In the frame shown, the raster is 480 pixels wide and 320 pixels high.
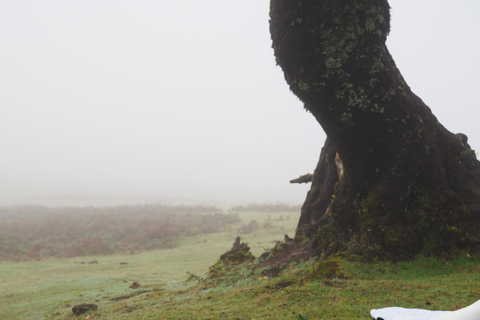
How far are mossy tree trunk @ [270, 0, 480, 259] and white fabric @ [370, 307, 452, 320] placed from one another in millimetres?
3408

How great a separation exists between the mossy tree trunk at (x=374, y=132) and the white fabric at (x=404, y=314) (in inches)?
134

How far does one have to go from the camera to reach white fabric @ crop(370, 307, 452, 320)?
4.25 meters

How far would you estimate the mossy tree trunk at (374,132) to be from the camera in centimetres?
770

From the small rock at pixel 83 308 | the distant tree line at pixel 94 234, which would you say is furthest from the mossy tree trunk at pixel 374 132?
the distant tree line at pixel 94 234

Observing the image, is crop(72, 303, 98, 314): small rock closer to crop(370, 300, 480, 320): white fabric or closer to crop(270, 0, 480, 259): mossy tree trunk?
crop(270, 0, 480, 259): mossy tree trunk

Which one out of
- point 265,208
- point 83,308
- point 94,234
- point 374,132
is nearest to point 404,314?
point 374,132

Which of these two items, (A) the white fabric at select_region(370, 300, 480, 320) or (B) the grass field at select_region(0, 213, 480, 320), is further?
(B) the grass field at select_region(0, 213, 480, 320)

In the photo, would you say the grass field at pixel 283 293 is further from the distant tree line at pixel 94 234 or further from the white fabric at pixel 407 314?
the distant tree line at pixel 94 234

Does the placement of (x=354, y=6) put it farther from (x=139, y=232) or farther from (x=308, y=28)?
(x=139, y=232)

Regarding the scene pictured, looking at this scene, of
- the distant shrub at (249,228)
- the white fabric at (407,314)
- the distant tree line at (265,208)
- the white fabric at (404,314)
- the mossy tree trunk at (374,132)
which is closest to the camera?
the white fabric at (407,314)

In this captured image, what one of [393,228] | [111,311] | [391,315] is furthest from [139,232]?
[391,315]

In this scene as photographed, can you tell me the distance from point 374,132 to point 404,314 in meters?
4.73

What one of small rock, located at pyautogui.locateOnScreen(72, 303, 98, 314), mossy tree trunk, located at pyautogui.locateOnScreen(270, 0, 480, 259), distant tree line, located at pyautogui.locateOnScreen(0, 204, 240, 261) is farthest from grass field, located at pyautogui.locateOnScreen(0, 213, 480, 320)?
distant tree line, located at pyautogui.locateOnScreen(0, 204, 240, 261)

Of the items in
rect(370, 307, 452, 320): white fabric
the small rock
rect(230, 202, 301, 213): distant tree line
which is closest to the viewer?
rect(370, 307, 452, 320): white fabric
